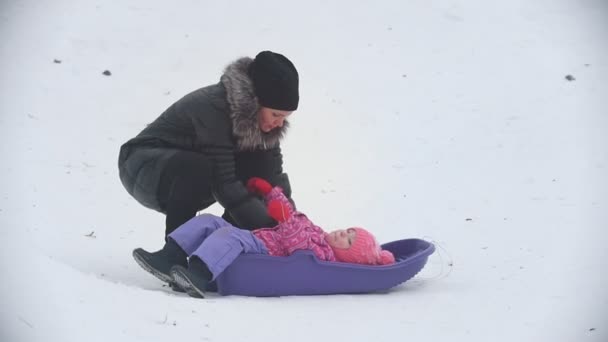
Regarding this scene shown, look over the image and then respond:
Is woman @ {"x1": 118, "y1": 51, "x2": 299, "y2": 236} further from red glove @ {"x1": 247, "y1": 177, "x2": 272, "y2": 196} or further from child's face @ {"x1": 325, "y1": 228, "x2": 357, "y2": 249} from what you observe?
child's face @ {"x1": 325, "y1": 228, "x2": 357, "y2": 249}

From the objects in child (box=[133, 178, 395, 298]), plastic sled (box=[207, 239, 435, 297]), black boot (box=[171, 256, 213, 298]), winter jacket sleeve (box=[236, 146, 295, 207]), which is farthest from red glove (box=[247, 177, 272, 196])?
black boot (box=[171, 256, 213, 298])

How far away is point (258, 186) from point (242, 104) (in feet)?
1.29

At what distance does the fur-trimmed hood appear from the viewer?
11.4ft

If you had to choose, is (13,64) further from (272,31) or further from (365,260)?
(365,260)

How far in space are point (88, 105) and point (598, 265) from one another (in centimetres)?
389

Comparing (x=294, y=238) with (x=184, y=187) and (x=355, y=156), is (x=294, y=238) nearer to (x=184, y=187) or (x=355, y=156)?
(x=184, y=187)

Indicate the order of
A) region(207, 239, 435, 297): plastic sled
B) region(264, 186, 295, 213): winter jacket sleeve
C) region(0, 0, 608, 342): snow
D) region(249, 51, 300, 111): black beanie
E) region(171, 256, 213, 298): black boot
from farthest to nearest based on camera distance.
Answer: region(264, 186, 295, 213): winter jacket sleeve < region(249, 51, 300, 111): black beanie < region(207, 239, 435, 297): plastic sled < region(171, 256, 213, 298): black boot < region(0, 0, 608, 342): snow

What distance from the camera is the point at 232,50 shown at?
693 centimetres

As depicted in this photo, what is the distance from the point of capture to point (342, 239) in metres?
3.52

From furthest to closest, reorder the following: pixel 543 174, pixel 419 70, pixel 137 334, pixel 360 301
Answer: pixel 419 70
pixel 543 174
pixel 360 301
pixel 137 334

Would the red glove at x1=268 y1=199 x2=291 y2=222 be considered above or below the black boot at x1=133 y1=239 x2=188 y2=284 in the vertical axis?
above

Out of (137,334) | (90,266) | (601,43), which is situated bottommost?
(90,266)

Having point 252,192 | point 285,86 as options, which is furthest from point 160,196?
point 285,86

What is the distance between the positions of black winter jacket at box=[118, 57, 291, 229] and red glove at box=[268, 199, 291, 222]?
68mm
